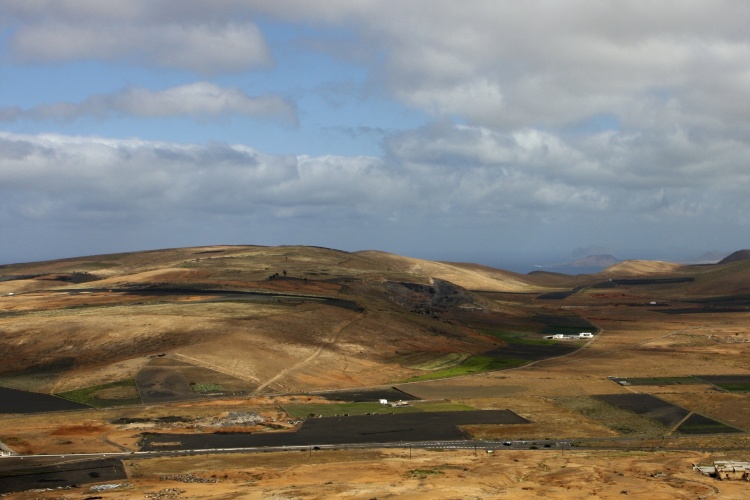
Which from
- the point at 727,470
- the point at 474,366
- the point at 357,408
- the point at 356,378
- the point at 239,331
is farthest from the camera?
the point at 474,366

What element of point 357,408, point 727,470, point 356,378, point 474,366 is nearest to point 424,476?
point 727,470

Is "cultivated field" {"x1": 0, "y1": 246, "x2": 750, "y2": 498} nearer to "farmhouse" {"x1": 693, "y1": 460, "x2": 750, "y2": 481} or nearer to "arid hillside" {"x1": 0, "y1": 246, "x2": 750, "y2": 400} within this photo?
"arid hillside" {"x1": 0, "y1": 246, "x2": 750, "y2": 400}

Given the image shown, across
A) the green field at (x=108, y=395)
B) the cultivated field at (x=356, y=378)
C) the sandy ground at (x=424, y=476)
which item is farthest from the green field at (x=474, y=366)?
the sandy ground at (x=424, y=476)

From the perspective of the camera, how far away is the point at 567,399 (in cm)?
9650

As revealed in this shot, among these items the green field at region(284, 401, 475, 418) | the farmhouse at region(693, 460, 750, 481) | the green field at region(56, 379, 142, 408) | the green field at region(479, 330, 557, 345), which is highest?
the green field at region(56, 379, 142, 408)

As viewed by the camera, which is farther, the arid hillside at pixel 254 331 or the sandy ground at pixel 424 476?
the arid hillside at pixel 254 331

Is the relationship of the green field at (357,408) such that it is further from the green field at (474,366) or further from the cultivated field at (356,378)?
the green field at (474,366)

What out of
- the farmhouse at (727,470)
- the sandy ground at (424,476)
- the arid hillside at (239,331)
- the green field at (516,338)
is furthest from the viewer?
the green field at (516,338)

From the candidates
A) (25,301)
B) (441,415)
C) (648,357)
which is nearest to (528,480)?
(441,415)

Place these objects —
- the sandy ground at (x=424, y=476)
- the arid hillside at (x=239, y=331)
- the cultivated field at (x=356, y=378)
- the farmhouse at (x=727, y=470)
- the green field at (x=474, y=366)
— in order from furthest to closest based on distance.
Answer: the green field at (x=474, y=366), the arid hillside at (x=239, y=331), the cultivated field at (x=356, y=378), the farmhouse at (x=727, y=470), the sandy ground at (x=424, y=476)

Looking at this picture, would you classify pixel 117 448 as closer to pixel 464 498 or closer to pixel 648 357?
pixel 464 498

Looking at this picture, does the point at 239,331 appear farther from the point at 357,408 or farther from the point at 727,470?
the point at 727,470

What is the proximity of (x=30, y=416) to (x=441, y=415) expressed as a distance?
147 feet

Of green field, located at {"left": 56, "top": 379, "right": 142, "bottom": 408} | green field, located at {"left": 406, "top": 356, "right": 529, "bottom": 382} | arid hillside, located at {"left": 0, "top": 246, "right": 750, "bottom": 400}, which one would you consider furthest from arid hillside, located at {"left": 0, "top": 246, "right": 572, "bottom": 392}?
green field, located at {"left": 406, "top": 356, "right": 529, "bottom": 382}
